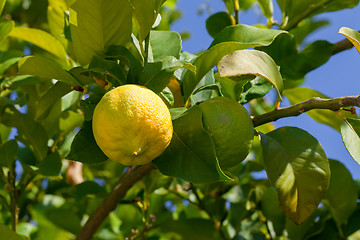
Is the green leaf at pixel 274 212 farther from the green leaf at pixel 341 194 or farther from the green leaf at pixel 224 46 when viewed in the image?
the green leaf at pixel 224 46

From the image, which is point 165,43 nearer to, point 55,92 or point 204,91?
point 204,91

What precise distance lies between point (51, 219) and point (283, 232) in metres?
0.88

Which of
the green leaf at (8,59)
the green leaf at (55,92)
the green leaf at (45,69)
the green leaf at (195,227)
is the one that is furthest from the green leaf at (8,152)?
the green leaf at (195,227)

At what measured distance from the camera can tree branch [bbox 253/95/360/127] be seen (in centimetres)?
81

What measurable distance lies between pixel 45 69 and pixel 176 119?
0.91 ft

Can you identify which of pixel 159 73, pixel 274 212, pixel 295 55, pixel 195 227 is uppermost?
pixel 159 73

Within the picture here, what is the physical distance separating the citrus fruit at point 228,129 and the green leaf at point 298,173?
0.09 meters

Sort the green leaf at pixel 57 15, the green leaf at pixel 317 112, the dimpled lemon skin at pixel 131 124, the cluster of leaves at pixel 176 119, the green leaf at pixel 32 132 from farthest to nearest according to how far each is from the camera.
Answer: the green leaf at pixel 32 132 < the green leaf at pixel 57 15 < the green leaf at pixel 317 112 < the cluster of leaves at pixel 176 119 < the dimpled lemon skin at pixel 131 124

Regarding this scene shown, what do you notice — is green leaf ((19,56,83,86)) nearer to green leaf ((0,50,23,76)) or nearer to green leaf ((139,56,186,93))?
green leaf ((139,56,186,93))

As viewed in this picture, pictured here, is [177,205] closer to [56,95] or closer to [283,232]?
[283,232]

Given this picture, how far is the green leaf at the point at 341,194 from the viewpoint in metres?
1.22

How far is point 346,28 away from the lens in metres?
0.79

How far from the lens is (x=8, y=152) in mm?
1223

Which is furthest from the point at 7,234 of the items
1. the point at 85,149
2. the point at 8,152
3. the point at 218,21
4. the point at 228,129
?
the point at 218,21
